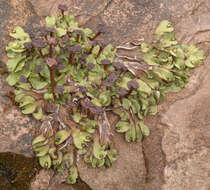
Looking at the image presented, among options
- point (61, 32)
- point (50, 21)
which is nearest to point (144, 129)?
point (61, 32)

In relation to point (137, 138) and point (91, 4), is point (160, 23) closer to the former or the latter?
point (91, 4)

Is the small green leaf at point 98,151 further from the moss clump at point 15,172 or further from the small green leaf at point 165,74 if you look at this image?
the small green leaf at point 165,74

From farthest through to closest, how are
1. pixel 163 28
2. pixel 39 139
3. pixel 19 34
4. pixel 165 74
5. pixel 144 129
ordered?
pixel 163 28 → pixel 165 74 → pixel 19 34 → pixel 144 129 → pixel 39 139

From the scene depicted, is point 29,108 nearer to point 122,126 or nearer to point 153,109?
point 122,126

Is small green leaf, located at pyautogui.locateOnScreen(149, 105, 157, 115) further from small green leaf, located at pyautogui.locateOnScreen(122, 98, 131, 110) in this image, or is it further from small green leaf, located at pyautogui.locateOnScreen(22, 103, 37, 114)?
small green leaf, located at pyautogui.locateOnScreen(22, 103, 37, 114)

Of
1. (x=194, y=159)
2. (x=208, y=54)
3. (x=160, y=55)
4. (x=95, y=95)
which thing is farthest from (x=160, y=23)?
(x=194, y=159)

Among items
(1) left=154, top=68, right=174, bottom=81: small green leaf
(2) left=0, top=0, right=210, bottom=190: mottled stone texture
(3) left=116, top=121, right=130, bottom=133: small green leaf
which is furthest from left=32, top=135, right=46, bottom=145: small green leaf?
(1) left=154, top=68, right=174, bottom=81: small green leaf

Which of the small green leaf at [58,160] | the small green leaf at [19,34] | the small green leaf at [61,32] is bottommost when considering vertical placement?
the small green leaf at [58,160]

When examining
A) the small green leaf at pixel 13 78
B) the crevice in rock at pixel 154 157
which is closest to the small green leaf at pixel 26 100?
the small green leaf at pixel 13 78
